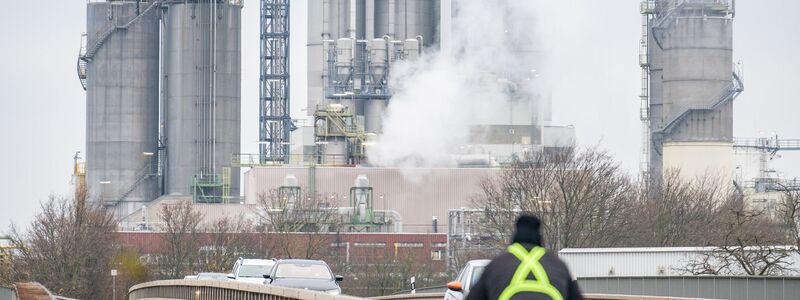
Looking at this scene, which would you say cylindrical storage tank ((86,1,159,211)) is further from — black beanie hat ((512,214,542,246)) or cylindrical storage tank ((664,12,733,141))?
black beanie hat ((512,214,542,246))

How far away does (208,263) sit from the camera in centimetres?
9244

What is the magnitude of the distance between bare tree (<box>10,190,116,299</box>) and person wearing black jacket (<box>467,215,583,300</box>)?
231ft

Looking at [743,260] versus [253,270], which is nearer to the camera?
[253,270]

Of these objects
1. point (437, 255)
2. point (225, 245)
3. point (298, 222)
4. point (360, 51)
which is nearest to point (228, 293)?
point (225, 245)

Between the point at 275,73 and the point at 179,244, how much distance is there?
4528 centimetres

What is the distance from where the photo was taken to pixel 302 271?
36.4 meters

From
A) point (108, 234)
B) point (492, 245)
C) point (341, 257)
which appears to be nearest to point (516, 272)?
point (492, 245)

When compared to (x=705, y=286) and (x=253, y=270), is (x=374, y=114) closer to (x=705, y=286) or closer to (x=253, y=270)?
(x=705, y=286)

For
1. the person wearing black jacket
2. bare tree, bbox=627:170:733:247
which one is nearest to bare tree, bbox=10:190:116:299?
bare tree, bbox=627:170:733:247

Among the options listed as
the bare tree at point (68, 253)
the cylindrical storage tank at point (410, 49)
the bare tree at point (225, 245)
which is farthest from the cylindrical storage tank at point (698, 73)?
the bare tree at point (68, 253)

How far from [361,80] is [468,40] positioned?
848 centimetres

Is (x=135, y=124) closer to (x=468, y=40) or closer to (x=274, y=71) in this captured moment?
(x=274, y=71)

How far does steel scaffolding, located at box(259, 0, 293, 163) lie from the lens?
142000 mm

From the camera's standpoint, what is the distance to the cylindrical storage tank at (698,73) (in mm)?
122750
